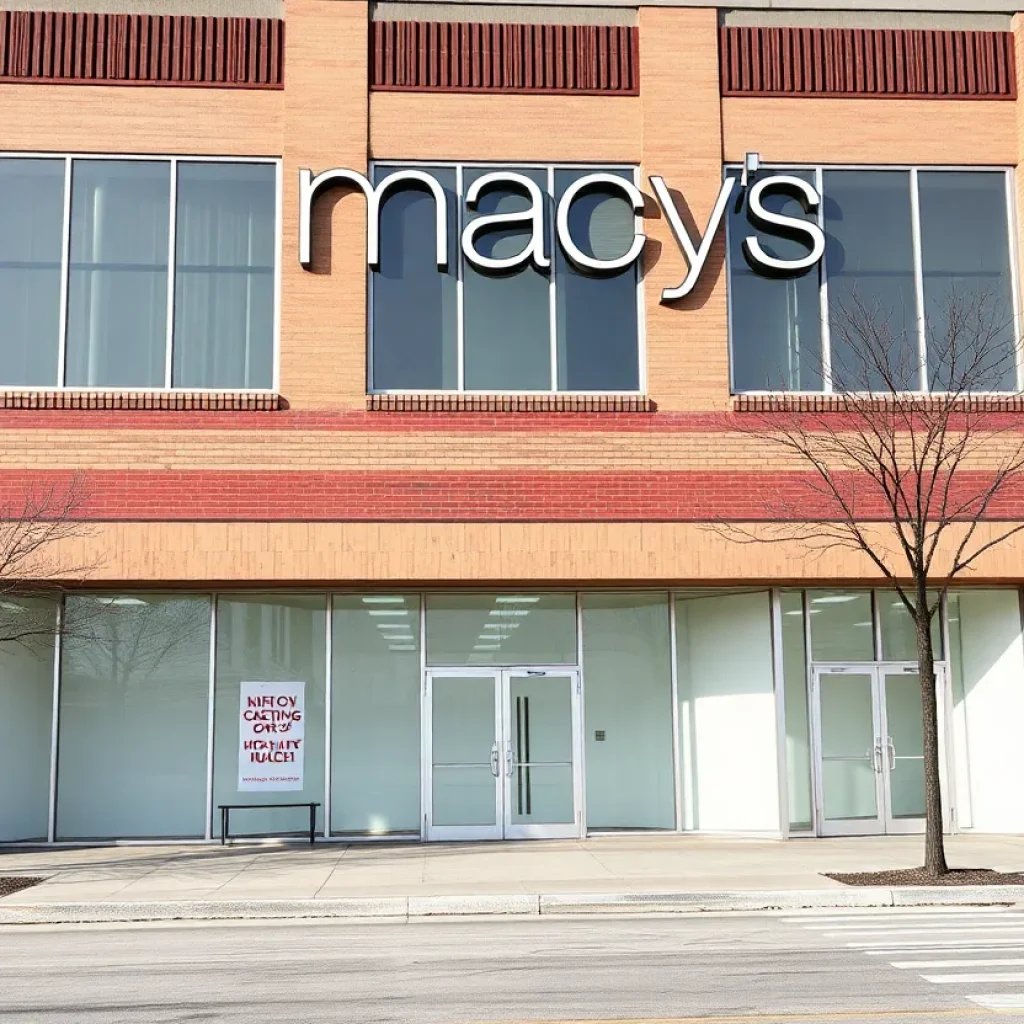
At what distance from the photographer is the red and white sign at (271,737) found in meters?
18.0

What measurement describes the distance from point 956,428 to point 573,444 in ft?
17.1

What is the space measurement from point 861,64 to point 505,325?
6294 mm

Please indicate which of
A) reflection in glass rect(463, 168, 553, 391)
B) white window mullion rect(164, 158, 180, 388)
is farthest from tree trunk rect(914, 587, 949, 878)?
white window mullion rect(164, 158, 180, 388)

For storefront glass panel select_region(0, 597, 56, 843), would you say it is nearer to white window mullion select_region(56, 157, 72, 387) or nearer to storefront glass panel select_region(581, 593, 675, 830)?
white window mullion select_region(56, 157, 72, 387)

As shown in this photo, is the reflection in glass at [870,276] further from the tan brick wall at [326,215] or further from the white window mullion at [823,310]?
the tan brick wall at [326,215]

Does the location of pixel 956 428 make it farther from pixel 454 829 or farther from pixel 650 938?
pixel 650 938

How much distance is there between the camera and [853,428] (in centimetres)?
1794

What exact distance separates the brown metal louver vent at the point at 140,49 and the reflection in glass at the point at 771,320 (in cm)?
671

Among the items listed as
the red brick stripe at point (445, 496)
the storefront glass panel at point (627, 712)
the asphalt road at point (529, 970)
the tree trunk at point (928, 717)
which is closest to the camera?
the asphalt road at point (529, 970)

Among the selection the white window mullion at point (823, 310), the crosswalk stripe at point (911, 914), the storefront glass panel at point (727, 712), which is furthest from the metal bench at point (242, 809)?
the white window mullion at point (823, 310)

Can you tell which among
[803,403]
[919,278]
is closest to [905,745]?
[803,403]

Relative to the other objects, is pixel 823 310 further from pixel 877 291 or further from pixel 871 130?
pixel 871 130

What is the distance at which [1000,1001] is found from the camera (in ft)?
26.3

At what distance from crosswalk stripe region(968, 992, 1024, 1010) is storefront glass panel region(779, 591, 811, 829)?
9.92 metres
